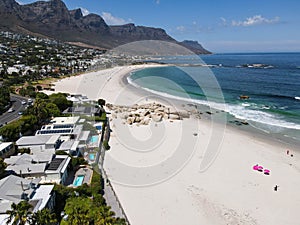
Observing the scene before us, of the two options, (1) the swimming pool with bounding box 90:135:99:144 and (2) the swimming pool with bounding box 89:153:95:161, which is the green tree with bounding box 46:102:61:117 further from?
(2) the swimming pool with bounding box 89:153:95:161

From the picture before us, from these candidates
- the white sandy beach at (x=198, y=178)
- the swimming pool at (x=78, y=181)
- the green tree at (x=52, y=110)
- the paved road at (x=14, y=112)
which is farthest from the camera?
the paved road at (x=14, y=112)

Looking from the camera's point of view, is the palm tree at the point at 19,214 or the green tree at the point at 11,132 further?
the green tree at the point at 11,132

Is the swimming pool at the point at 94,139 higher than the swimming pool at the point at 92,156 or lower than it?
higher

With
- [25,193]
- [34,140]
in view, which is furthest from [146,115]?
[25,193]

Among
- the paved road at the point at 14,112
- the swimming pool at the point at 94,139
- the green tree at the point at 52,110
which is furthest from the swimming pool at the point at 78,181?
the paved road at the point at 14,112

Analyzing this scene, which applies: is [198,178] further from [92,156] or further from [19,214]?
[19,214]

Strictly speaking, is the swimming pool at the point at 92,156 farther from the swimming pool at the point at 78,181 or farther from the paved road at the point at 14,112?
the paved road at the point at 14,112

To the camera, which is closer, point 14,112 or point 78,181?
point 78,181
